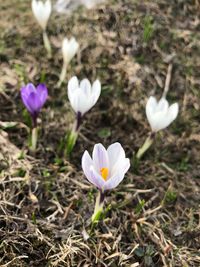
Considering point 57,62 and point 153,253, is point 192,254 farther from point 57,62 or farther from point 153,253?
point 57,62

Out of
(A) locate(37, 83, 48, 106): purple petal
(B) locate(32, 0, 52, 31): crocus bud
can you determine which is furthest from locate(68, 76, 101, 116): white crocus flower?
(B) locate(32, 0, 52, 31): crocus bud

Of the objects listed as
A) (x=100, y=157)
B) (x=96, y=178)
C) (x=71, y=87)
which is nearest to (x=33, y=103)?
(x=71, y=87)

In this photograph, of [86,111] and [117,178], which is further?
[86,111]

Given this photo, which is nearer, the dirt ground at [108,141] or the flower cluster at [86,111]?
the flower cluster at [86,111]

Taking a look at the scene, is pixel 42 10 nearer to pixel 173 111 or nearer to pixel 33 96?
pixel 33 96

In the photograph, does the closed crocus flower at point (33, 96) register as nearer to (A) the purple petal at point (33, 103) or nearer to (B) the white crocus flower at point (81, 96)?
(A) the purple petal at point (33, 103)

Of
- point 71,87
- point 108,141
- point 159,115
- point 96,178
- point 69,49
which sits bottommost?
point 108,141

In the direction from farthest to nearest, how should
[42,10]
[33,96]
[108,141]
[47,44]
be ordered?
[47,44], [42,10], [108,141], [33,96]

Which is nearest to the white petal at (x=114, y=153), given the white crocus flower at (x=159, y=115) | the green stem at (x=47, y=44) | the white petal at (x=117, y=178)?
the white petal at (x=117, y=178)
